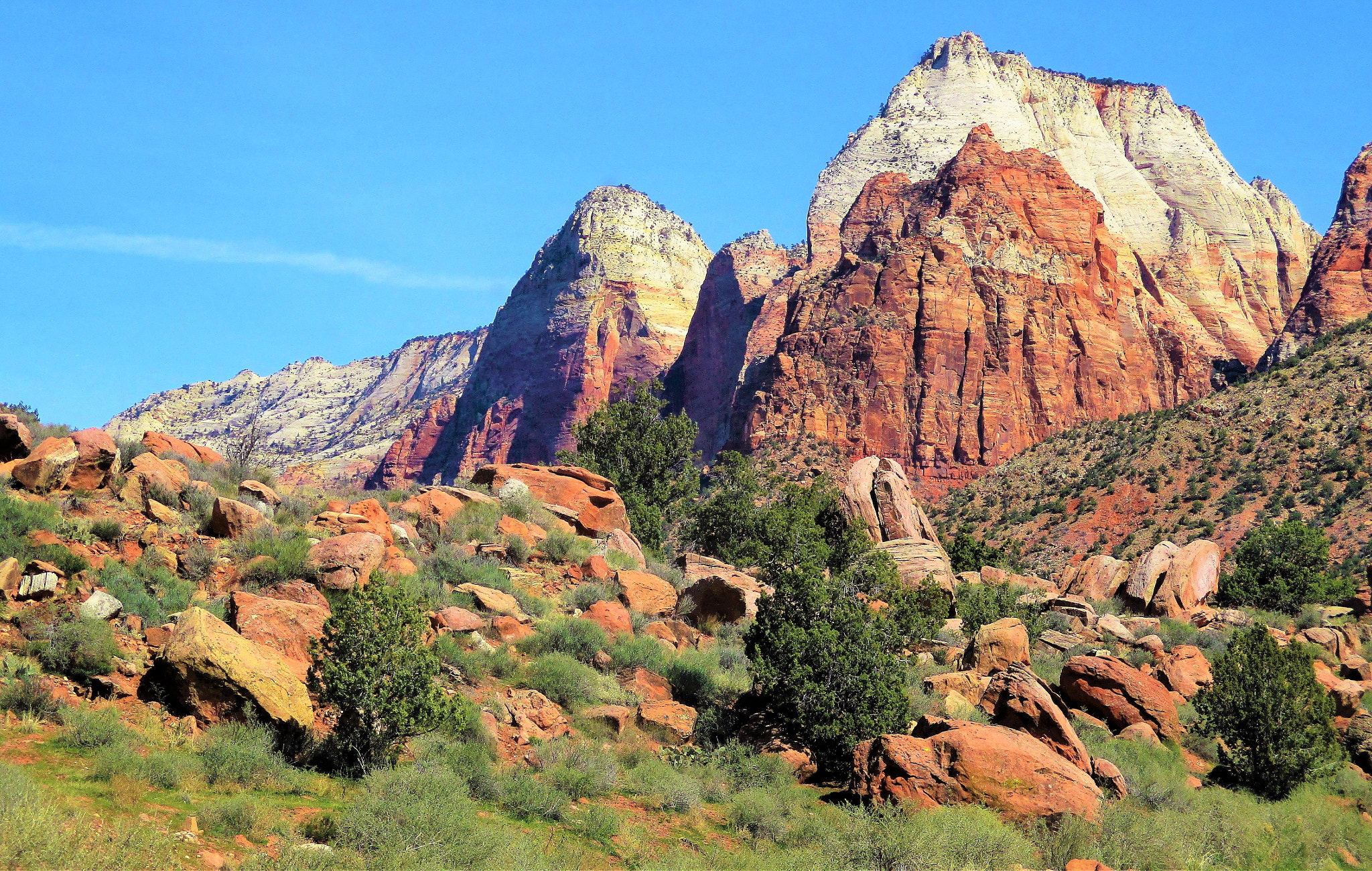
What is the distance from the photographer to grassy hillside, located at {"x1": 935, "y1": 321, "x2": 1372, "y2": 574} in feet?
178

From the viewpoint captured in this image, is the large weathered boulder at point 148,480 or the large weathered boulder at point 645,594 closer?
the large weathered boulder at point 148,480

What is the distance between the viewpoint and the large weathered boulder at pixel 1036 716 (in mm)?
15977

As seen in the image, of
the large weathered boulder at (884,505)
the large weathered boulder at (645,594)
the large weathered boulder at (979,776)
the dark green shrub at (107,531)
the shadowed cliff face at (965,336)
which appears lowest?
the large weathered boulder at (979,776)

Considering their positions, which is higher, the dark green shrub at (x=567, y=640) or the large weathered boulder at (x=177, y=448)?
the large weathered boulder at (x=177, y=448)

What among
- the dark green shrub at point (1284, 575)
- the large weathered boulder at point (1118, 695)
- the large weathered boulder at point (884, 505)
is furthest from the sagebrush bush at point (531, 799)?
the dark green shrub at point (1284, 575)

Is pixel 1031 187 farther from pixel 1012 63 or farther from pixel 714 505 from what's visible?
pixel 714 505

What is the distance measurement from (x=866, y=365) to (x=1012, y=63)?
286ft

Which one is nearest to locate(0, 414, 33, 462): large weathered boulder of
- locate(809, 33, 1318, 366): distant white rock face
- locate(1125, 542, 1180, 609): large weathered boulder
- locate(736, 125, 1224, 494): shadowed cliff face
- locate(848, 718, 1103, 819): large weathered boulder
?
locate(848, 718, 1103, 819): large weathered boulder

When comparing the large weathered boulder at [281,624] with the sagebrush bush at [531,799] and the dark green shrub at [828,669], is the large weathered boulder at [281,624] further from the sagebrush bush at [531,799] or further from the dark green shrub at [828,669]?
the dark green shrub at [828,669]

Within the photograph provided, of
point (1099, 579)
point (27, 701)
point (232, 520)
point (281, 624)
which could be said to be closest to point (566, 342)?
point (1099, 579)

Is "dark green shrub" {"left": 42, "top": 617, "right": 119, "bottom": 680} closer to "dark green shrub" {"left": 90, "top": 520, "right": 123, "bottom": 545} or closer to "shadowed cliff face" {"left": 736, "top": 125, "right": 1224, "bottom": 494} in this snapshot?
"dark green shrub" {"left": 90, "top": 520, "right": 123, "bottom": 545}

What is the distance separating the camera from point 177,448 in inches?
981

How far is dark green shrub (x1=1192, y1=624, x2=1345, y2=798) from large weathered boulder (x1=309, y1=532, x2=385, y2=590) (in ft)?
53.3

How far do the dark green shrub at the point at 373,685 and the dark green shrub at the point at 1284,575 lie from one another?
3211 cm
